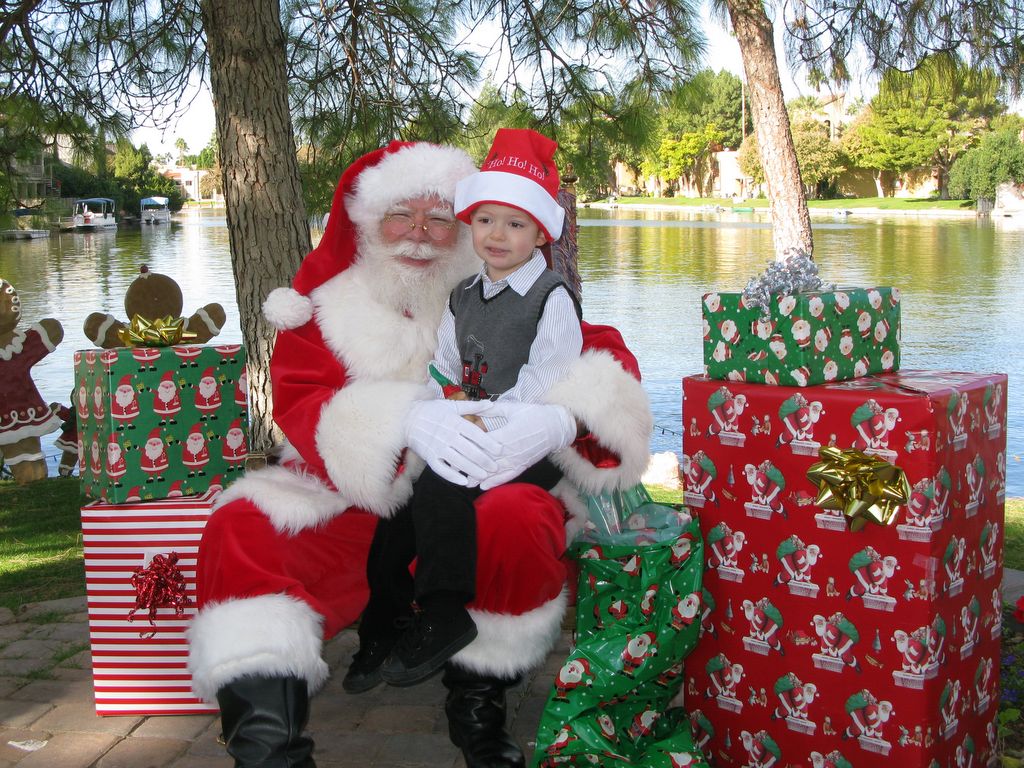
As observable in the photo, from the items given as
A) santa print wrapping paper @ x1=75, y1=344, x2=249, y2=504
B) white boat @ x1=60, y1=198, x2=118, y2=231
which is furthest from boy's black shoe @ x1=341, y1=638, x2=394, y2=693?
white boat @ x1=60, y1=198, x2=118, y2=231

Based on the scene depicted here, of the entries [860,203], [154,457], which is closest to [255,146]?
[154,457]

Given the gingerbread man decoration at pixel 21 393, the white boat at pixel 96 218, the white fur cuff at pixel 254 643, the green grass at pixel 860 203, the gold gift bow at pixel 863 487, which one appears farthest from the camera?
the green grass at pixel 860 203

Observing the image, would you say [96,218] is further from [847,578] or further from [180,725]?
[847,578]

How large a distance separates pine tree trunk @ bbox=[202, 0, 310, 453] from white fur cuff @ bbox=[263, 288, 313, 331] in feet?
4.43

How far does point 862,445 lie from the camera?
190 cm

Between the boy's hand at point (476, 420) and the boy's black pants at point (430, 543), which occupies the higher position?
the boy's hand at point (476, 420)

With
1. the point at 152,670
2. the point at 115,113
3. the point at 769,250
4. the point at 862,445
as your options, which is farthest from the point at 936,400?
the point at 769,250

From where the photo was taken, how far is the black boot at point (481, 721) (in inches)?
85.0

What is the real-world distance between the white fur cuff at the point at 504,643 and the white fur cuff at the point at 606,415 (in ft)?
1.13

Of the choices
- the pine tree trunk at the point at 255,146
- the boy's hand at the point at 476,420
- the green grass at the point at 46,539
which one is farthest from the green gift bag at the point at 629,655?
the pine tree trunk at the point at 255,146

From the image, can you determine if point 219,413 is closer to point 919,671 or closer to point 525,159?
point 525,159

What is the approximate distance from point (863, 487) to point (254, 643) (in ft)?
4.12

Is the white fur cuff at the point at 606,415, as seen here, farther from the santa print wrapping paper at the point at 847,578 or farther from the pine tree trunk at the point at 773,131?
the pine tree trunk at the point at 773,131

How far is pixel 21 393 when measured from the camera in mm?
6020
